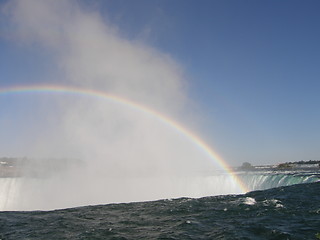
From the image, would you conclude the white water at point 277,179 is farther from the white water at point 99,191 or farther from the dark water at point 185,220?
the dark water at point 185,220

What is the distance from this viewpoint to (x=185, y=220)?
15930mm

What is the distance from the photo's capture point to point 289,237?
1192 centimetres

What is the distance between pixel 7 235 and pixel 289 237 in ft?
42.5

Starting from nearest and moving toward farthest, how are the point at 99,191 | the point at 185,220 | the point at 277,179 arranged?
1. the point at 185,220
2. the point at 277,179
3. the point at 99,191

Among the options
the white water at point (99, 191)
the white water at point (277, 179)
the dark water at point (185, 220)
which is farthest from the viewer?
the white water at point (99, 191)

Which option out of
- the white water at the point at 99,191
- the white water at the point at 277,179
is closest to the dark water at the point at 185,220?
the white water at the point at 277,179

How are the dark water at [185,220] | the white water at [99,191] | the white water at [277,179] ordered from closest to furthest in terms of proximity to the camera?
the dark water at [185,220] < the white water at [277,179] < the white water at [99,191]

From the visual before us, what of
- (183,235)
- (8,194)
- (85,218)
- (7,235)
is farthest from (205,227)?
(8,194)

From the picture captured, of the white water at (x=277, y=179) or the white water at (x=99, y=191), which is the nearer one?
the white water at (x=277, y=179)

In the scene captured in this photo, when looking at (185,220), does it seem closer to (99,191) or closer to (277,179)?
(277,179)

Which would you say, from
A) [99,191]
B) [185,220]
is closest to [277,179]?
[185,220]

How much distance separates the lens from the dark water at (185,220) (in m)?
13.1

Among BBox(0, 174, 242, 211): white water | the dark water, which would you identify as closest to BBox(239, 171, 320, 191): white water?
BBox(0, 174, 242, 211): white water

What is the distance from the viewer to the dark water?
13141 mm
